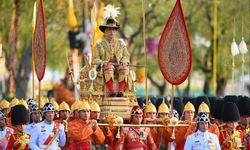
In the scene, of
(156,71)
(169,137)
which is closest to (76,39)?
(156,71)

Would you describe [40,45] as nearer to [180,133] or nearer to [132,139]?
[132,139]

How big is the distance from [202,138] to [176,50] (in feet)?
6.84

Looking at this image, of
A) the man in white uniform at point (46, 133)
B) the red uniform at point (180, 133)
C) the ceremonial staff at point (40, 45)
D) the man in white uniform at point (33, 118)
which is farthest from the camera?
the ceremonial staff at point (40, 45)

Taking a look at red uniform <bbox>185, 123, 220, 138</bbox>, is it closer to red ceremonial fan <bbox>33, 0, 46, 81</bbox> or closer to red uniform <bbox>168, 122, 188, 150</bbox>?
red uniform <bbox>168, 122, 188, 150</bbox>

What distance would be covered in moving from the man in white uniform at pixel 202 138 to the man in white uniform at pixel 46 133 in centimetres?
253

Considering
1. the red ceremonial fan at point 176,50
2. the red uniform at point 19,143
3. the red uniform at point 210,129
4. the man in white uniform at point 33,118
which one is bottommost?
the red uniform at point 19,143

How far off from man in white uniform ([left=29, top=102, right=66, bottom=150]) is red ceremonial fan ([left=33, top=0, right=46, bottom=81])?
5.32 feet

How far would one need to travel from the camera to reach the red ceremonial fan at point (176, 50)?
18219 millimetres

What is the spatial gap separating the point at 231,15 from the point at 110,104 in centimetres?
2311

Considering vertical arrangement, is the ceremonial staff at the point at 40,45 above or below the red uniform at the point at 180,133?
above

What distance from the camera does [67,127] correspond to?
1844cm

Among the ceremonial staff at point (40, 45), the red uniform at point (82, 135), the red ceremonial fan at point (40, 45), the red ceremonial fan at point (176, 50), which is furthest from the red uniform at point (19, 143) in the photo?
the red ceremonial fan at point (176, 50)

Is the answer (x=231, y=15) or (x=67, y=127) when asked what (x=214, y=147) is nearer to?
(x=67, y=127)

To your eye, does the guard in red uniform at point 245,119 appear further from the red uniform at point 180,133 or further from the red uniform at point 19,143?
the red uniform at point 19,143
